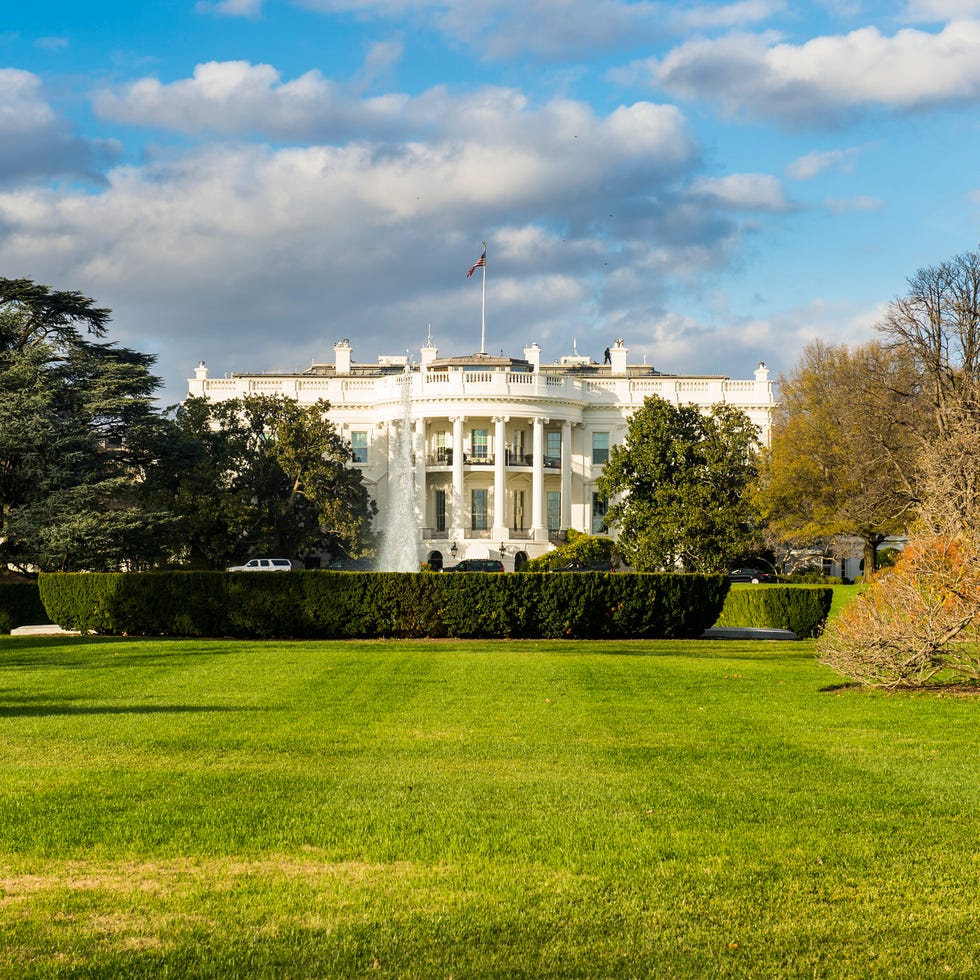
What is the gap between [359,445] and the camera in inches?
Result: 2756

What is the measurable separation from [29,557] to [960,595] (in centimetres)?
3347

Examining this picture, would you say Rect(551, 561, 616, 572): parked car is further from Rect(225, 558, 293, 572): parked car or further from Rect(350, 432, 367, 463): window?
Rect(350, 432, 367, 463): window

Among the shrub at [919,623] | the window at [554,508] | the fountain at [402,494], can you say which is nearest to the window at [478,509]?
the window at [554,508]

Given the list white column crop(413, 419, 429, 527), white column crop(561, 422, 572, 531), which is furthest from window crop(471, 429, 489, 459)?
white column crop(561, 422, 572, 531)

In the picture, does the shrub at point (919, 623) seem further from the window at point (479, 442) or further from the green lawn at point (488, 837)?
the window at point (479, 442)

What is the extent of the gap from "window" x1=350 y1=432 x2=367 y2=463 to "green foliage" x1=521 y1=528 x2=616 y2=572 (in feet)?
55.1

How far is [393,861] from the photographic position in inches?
265

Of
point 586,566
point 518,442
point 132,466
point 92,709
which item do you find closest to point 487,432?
point 518,442

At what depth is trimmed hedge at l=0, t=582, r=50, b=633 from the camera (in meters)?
31.4

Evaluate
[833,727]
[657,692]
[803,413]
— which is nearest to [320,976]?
[833,727]

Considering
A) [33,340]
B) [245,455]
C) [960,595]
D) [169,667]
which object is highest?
[33,340]

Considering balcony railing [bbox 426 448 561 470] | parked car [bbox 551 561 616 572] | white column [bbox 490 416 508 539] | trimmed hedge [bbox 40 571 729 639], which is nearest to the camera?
trimmed hedge [bbox 40 571 729 639]

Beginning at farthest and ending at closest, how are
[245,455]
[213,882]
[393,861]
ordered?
[245,455] < [393,861] < [213,882]

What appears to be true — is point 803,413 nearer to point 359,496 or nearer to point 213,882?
point 359,496
